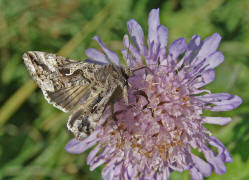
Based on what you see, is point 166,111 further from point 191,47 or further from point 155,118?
point 191,47

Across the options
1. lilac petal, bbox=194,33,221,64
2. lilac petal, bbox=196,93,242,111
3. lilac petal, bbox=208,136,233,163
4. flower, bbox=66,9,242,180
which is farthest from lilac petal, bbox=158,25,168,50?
lilac petal, bbox=208,136,233,163

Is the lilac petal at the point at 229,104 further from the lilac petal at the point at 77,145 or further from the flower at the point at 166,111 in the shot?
the lilac petal at the point at 77,145

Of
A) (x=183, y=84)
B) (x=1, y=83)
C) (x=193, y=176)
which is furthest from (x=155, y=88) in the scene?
(x=1, y=83)

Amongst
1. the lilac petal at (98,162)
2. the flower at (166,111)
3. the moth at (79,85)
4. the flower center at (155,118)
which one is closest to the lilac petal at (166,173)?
the flower at (166,111)

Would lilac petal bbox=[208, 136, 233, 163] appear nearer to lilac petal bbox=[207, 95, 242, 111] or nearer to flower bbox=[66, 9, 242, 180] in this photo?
flower bbox=[66, 9, 242, 180]

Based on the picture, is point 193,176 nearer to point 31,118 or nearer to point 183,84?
point 183,84

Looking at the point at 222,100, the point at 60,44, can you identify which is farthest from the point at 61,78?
the point at 60,44

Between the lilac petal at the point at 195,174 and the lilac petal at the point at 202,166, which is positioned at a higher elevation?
the lilac petal at the point at 202,166
